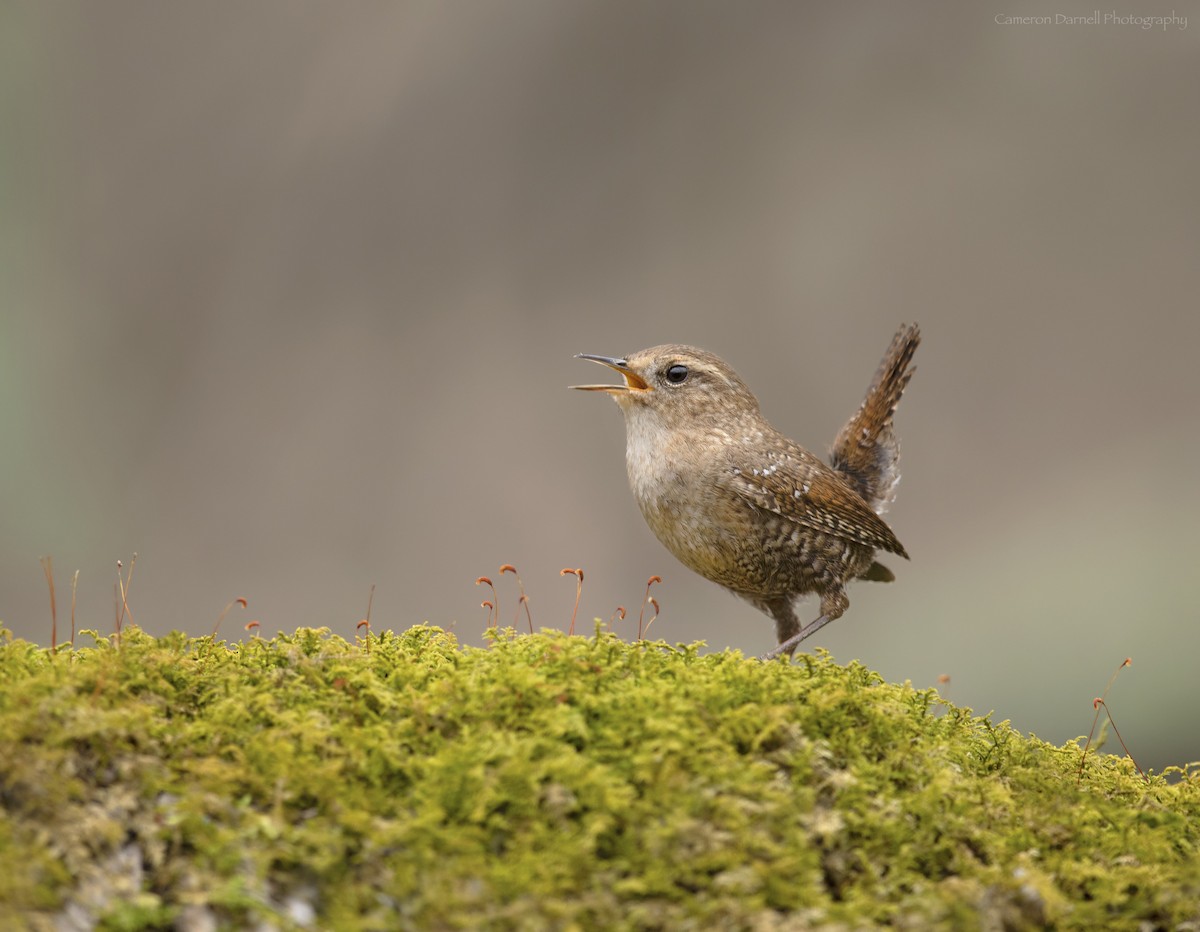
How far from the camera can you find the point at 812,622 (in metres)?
3.65

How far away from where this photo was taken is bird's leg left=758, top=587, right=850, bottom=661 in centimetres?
355

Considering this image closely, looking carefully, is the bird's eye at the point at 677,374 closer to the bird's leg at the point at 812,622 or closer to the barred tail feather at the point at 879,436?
the bird's leg at the point at 812,622

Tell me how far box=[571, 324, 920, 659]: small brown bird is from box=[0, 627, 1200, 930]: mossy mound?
1150 millimetres

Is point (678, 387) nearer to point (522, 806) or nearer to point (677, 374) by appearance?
point (677, 374)

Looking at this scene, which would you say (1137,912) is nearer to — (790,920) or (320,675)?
(790,920)

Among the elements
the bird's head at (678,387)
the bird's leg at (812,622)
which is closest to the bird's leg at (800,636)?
the bird's leg at (812,622)

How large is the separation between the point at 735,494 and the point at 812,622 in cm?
53

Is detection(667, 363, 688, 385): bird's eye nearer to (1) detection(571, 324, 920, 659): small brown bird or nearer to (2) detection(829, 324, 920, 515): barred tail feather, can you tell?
(1) detection(571, 324, 920, 659): small brown bird

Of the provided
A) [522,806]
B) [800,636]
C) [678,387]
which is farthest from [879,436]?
[522,806]

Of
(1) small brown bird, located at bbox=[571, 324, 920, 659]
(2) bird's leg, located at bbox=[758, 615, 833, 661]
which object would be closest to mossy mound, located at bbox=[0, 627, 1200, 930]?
(2) bird's leg, located at bbox=[758, 615, 833, 661]

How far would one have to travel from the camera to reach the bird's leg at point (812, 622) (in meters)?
3.55

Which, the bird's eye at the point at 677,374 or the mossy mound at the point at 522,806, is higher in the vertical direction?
the bird's eye at the point at 677,374

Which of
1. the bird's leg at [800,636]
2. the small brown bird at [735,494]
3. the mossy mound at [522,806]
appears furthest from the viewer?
the small brown bird at [735,494]

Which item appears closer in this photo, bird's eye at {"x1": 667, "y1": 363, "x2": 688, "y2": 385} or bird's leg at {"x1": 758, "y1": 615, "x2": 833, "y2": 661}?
bird's leg at {"x1": 758, "y1": 615, "x2": 833, "y2": 661}
